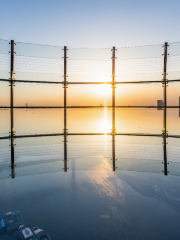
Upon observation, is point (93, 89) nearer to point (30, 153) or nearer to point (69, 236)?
point (30, 153)

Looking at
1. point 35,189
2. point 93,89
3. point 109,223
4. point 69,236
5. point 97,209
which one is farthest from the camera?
point 35,189

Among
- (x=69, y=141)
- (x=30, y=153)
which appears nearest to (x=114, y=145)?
(x=69, y=141)

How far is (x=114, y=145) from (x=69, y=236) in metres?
2.52

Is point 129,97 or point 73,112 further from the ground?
point 129,97

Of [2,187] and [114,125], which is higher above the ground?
[114,125]

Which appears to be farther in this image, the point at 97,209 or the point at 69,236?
the point at 97,209

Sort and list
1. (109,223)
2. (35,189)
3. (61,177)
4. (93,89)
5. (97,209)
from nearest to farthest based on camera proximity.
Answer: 1. (109,223)
2. (97,209)
3. (93,89)
4. (35,189)
5. (61,177)

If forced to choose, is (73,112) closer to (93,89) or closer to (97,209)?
(93,89)

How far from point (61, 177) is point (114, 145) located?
271 cm

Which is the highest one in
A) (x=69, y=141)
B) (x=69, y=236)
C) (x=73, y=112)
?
(x=73, y=112)

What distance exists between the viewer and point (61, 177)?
5.78 m

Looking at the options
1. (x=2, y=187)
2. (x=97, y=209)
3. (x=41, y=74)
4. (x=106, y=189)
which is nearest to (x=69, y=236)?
(x=97, y=209)

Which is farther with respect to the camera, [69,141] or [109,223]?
[69,141]

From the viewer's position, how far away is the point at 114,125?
14.7 feet
